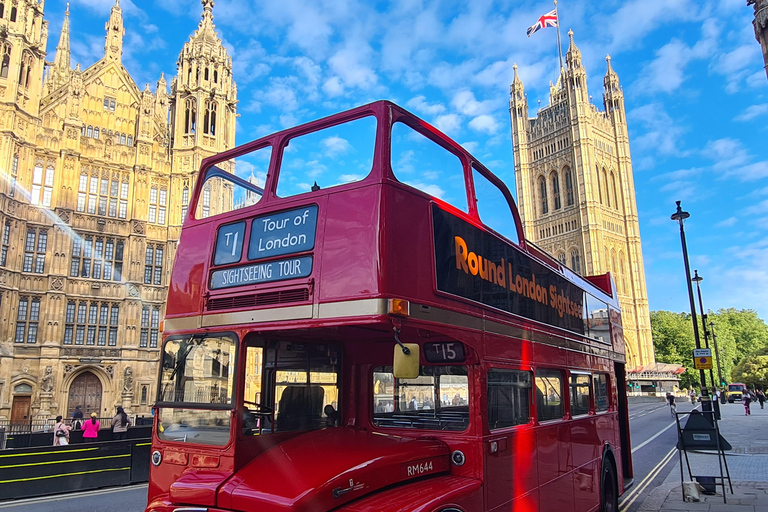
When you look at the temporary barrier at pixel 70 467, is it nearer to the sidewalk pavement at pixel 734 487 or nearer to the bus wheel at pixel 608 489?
the bus wheel at pixel 608 489

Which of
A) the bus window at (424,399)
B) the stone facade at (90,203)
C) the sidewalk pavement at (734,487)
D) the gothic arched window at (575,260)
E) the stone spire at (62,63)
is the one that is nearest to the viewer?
the bus window at (424,399)

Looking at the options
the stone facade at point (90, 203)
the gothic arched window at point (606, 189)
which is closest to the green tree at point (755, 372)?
the gothic arched window at point (606, 189)

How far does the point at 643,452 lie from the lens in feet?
58.1

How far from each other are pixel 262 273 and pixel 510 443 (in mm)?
2865

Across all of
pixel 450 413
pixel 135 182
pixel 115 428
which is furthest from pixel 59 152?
pixel 450 413

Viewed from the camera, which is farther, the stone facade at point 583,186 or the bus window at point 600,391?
the stone facade at point 583,186

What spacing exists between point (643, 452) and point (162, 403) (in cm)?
1733

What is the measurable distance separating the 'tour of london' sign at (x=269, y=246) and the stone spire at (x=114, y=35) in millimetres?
34747

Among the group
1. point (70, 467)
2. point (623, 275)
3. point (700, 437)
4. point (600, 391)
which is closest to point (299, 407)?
point (600, 391)

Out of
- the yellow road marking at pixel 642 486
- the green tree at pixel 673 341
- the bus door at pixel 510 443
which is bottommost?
the yellow road marking at pixel 642 486

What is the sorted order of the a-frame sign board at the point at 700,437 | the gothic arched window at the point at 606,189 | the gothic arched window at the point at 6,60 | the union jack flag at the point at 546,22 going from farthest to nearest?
the gothic arched window at the point at 606,189 → the union jack flag at the point at 546,22 → the gothic arched window at the point at 6,60 → the a-frame sign board at the point at 700,437

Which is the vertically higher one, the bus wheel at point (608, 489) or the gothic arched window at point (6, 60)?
the gothic arched window at point (6, 60)

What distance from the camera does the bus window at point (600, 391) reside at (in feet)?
27.9

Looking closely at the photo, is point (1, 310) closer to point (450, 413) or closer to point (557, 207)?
point (450, 413)
